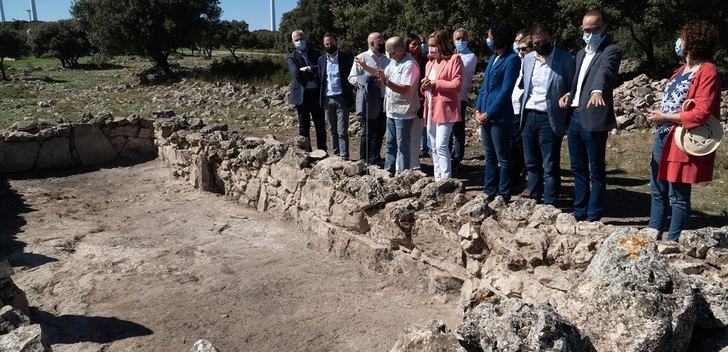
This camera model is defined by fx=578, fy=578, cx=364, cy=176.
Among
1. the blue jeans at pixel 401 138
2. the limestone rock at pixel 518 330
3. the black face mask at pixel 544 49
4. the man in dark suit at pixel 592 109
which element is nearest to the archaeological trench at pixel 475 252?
the limestone rock at pixel 518 330

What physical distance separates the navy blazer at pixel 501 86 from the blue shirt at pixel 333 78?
2.60 meters

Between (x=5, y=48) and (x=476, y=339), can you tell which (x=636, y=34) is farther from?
(x=5, y=48)

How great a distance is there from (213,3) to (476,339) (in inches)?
1116

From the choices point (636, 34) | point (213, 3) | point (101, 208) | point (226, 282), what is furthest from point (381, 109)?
point (213, 3)

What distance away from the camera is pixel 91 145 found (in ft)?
33.0

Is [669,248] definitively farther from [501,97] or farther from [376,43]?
[376,43]

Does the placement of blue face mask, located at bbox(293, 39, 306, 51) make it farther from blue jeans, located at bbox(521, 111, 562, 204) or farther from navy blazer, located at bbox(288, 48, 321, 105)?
blue jeans, located at bbox(521, 111, 562, 204)

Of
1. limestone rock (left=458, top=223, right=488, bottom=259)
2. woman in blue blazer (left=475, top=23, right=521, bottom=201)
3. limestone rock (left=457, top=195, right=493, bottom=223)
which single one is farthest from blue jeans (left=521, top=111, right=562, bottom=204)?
limestone rock (left=458, top=223, right=488, bottom=259)

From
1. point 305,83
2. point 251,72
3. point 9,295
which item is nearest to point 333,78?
point 305,83

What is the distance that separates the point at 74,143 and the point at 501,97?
760cm

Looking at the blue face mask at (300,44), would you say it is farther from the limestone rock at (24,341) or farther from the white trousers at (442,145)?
the limestone rock at (24,341)

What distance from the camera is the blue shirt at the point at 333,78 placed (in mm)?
7910

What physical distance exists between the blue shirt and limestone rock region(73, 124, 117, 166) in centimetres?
464

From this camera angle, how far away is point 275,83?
18.3 meters
